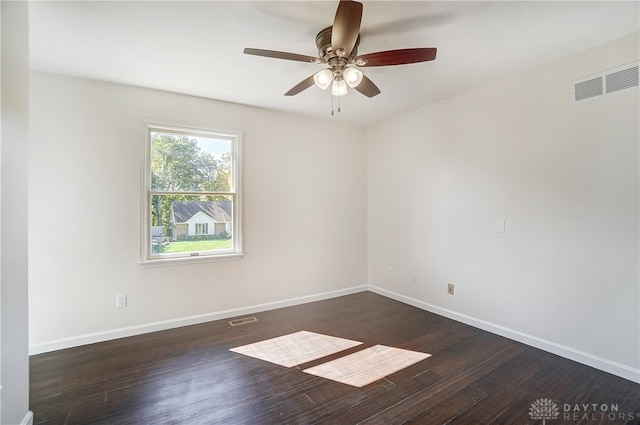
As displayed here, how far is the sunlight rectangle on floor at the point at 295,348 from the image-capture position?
242 cm

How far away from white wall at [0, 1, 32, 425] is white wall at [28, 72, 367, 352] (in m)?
1.17

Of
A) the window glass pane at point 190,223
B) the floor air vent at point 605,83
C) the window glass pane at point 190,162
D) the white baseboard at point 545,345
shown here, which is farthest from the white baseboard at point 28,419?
the floor air vent at point 605,83

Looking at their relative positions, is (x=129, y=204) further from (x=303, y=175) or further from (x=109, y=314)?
(x=303, y=175)

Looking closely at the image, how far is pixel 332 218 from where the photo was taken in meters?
4.13

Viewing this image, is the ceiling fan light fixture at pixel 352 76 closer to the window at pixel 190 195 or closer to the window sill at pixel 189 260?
the window at pixel 190 195

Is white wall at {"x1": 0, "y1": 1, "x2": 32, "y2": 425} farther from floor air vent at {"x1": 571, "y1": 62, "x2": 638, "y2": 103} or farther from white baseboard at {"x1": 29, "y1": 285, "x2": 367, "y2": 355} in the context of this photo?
floor air vent at {"x1": 571, "y1": 62, "x2": 638, "y2": 103}

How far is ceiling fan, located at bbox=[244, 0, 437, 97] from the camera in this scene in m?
1.56

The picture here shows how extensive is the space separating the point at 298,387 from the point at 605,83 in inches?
132

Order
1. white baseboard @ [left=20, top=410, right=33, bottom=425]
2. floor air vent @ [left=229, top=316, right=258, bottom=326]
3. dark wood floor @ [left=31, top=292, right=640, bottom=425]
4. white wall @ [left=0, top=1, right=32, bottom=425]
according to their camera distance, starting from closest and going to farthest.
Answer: white wall @ [left=0, top=1, right=32, bottom=425], white baseboard @ [left=20, top=410, right=33, bottom=425], dark wood floor @ [left=31, top=292, right=640, bottom=425], floor air vent @ [left=229, top=316, right=258, bottom=326]

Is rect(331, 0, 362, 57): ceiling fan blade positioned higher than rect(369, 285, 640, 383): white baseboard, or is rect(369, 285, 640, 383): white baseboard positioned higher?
rect(331, 0, 362, 57): ceiling fan blade

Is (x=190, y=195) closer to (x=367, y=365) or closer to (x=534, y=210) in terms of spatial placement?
(x=367, y=365)

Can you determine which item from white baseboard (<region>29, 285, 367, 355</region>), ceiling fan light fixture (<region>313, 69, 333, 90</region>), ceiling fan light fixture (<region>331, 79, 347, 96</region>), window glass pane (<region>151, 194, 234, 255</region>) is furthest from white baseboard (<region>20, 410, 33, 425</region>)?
ceiling fan light fixture (<region>331, 79, 347, 96</region>)

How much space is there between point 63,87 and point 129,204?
120 cm

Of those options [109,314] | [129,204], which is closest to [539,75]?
[129,204]
